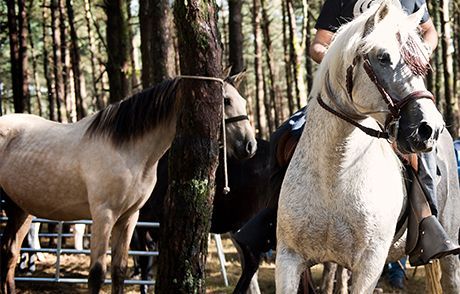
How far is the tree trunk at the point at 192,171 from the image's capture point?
198 inches

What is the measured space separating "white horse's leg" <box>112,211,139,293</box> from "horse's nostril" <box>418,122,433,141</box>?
413 centimetres

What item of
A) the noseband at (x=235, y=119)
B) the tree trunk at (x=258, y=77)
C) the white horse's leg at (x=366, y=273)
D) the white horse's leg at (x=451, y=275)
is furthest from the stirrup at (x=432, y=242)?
the tree trunk at (x=258, y=77)

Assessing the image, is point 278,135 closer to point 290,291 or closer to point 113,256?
point 290,291

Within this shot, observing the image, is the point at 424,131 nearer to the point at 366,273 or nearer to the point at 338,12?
the point at 366,273

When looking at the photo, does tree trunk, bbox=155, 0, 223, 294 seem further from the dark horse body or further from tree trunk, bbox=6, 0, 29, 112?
tree trunk, bbox=6, 0, 29, 112

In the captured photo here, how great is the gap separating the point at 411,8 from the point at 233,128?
2259mm

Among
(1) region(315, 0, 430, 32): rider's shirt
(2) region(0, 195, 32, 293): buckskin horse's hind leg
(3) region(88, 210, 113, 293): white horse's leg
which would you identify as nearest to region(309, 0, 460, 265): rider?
(1) region(315, 0, 430, 32): rider's shirt

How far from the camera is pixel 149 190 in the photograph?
275 inches

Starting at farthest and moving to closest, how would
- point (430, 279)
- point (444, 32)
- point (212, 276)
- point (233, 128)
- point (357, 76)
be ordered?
point (444, 32) < point (212, 276) < point (233, 128) < point (430, 279) < point (357, 76)

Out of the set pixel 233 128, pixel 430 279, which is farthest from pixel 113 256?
pixel 430 279

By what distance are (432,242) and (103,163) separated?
11.7 feet

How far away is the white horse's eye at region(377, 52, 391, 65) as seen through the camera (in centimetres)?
369

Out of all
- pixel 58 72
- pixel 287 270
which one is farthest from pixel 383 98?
pixel 58 72

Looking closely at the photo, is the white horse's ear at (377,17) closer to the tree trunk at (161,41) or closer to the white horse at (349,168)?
the white horse at (349,168)
